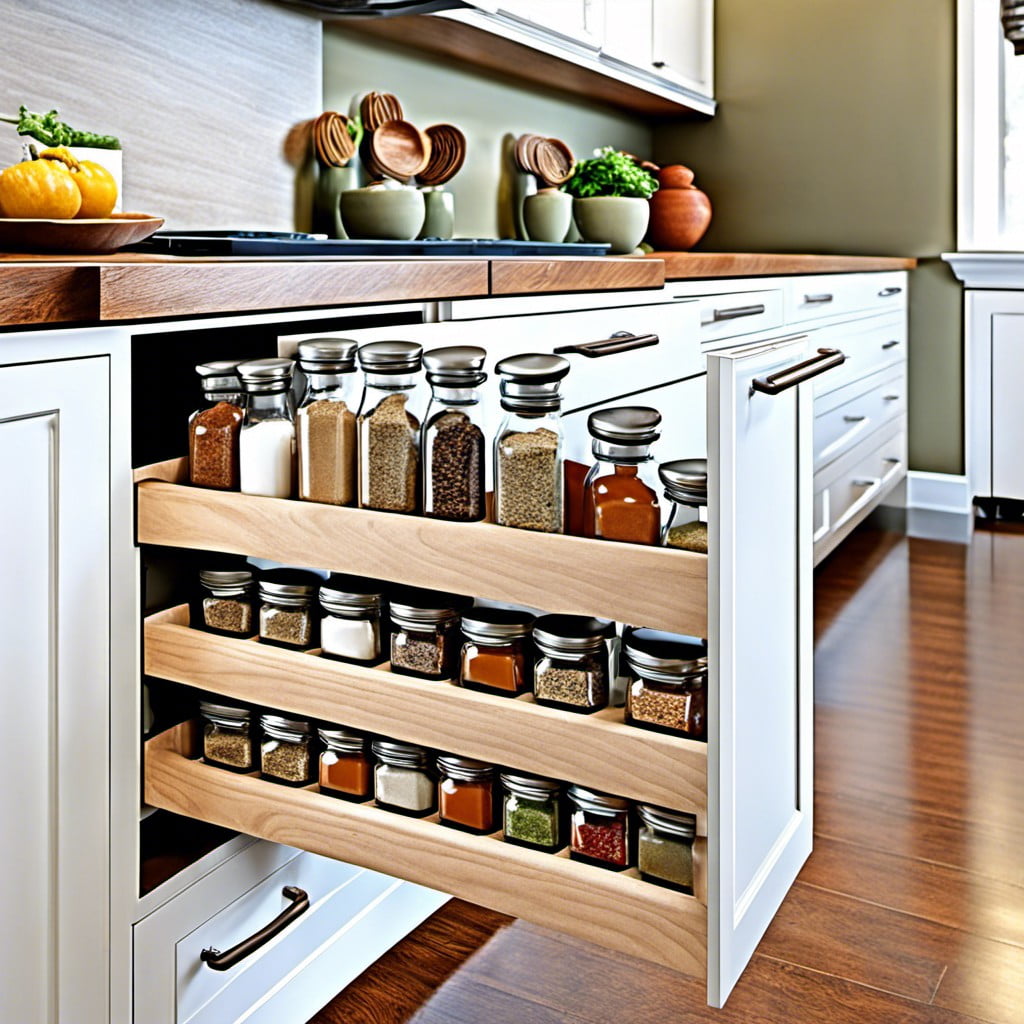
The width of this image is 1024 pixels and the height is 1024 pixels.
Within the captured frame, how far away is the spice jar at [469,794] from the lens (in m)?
0.93

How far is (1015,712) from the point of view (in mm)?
2096

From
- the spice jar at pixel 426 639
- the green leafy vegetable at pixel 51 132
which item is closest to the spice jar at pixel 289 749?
the spice jar at pixel 426 639

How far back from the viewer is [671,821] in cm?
85

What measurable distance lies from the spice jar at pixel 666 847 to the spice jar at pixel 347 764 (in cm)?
25

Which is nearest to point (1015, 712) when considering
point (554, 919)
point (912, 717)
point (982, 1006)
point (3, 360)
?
point (912, 717)

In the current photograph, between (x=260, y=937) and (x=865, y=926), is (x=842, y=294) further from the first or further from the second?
(x=260, y=937)

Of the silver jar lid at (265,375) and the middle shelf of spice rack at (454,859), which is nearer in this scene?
the middle shelf of spice rack at (454,859)

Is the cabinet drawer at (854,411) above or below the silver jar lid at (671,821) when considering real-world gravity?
above

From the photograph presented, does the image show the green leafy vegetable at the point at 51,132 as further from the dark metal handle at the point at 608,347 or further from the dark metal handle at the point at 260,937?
the dark metal handle at the point at 260,937

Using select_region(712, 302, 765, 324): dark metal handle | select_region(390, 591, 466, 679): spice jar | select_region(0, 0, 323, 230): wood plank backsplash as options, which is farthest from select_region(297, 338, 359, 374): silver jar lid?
select_region(712, 302, 765, 324): dark metal handle

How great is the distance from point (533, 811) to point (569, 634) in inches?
5.8

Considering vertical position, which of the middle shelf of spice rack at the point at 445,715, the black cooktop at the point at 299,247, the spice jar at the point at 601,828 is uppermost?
the black cooktop at the point at 299,247

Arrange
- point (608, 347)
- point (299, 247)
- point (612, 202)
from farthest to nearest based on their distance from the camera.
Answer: point (612, 202), point (299, 247), point (608, 347)

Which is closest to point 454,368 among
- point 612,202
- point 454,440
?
point 454,440
